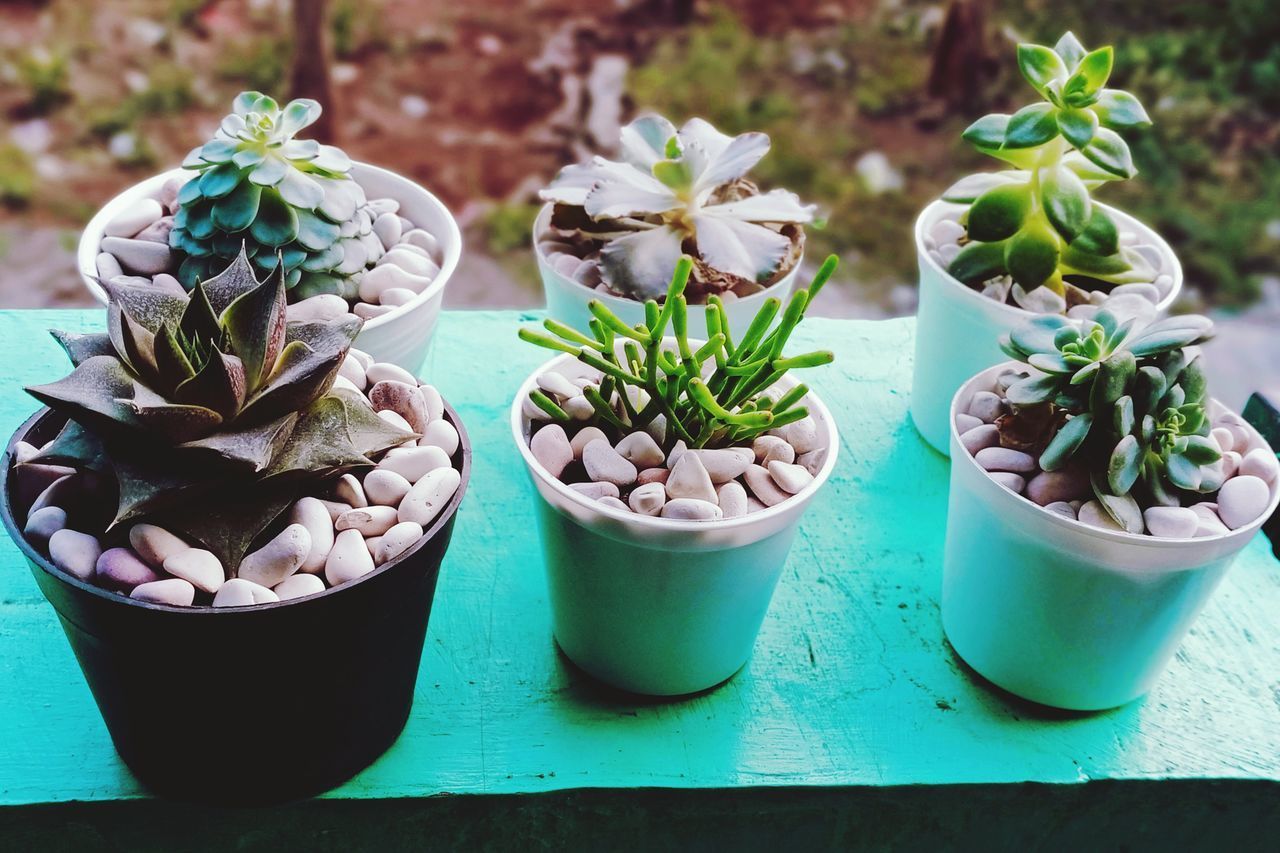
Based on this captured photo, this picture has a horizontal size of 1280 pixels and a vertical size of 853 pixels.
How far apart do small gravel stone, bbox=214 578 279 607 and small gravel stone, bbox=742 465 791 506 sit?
309 millimetres

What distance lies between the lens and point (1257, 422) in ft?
3.68

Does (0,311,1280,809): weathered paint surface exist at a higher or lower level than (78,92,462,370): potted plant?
lower

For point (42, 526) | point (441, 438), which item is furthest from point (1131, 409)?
point (42, 526)

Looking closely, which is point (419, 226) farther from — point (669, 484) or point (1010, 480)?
point (1010, 480)

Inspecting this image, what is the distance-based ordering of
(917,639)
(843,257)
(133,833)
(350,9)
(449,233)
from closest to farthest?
(133,833) → (917,639) → (449,233) → (843,257) → (350,9)

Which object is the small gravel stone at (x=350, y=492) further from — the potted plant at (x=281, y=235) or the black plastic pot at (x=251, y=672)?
the potted plant at (x=281, y=235)

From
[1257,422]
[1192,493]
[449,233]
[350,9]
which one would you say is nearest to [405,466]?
[449,233]

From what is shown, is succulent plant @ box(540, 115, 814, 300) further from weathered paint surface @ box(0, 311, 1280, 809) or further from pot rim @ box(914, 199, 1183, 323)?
weathered paint surface @ box(0, 311, 1280, 809)

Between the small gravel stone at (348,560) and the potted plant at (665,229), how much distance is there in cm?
33

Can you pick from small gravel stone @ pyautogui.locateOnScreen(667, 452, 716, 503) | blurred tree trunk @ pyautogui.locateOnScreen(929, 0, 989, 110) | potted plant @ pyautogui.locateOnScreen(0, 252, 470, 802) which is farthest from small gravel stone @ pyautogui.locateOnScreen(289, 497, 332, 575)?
blurred tree trunk @ pyautogui.locateOnScreen(929, 0, 989, 110)

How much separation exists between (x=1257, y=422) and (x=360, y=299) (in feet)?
2.70

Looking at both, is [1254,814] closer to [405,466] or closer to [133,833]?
[405,466]

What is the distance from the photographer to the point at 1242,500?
2.64 feet

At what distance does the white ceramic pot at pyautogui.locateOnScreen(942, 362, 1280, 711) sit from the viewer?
774mm
